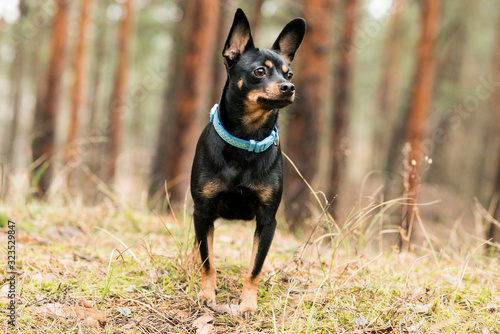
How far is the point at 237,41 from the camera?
3.13 metres

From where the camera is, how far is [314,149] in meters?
7.61

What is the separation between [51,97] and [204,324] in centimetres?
892

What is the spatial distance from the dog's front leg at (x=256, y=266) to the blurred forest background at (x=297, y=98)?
459 millimetres

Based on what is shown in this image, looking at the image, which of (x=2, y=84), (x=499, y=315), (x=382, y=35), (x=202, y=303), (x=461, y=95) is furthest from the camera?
(x=2, y=84)

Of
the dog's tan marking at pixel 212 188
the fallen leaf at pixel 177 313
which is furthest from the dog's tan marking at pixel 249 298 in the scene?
the dog's tan marking at pixel 212 188

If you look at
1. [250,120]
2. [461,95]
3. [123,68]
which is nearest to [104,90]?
[123,68]

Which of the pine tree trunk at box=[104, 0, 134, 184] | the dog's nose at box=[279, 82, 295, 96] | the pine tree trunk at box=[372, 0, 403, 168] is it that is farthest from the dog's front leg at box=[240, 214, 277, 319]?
the pine tree trunk at box=[372, 0, 403, 168]

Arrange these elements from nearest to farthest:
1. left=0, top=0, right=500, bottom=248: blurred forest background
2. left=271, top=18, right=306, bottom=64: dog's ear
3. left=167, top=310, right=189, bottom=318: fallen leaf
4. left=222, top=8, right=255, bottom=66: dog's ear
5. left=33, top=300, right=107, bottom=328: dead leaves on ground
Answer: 1. left=33, top=300, right=107, bottom=328: dead leaves on ground
2. left=167, top=310, right=189, bottom=318: fallen leaf
3. left=222, top=8, right=255, bottom=66: dog's ear
4. left=271, top=18, right=306, bottom=64: dog's ear
5. left=0, top=0, right=500, bottom=248: blurred forest background

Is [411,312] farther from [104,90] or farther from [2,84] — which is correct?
[2,84]

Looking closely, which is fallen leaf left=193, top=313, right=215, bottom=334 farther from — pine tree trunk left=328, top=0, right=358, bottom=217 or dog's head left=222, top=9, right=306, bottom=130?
pine tree trunk left=328, top=0, right=358, bottom=217

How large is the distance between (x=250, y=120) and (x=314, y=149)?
188 inches

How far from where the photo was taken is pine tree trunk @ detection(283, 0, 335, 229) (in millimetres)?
7484

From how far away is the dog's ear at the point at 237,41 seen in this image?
10.0 ft

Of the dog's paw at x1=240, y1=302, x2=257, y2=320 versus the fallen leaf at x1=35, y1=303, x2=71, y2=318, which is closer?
the fallen leaf at x1=35, y1=303, x2=71, y2=318
